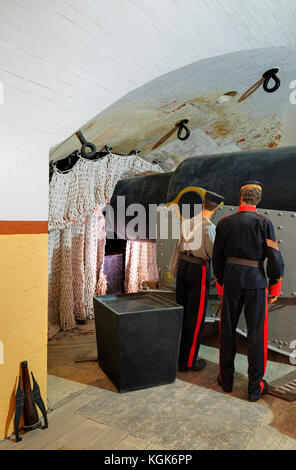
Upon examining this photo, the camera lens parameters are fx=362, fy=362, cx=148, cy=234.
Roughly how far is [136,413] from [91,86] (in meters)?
1.99

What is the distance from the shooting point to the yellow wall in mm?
1970

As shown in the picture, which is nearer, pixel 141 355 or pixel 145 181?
pixel 141 355

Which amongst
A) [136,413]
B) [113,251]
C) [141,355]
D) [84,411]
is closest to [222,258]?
[141,355]

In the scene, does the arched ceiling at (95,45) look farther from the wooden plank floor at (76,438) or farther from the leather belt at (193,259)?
the wooden plank floor at (76,438)

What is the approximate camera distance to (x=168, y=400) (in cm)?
242

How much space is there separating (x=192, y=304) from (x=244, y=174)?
1.17 meters

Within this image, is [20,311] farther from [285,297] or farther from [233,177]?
[233,177]

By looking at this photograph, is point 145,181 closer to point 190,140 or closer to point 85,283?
point 190,140

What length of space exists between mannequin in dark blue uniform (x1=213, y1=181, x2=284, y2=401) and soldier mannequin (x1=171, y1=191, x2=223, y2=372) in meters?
0.29

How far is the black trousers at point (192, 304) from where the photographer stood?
9.30 ft

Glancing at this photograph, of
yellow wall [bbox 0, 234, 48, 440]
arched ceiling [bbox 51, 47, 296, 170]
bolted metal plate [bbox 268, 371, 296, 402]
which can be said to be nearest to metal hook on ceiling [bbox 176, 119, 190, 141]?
arched ceiling [bbox 51, 47, 296, 170]

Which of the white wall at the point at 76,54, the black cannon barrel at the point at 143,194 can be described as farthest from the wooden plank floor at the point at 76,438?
the black cannon barrel at the point at 143,194

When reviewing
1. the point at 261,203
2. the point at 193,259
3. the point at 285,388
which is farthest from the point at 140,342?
the point at 261,203

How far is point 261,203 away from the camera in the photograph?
9.38 feet
